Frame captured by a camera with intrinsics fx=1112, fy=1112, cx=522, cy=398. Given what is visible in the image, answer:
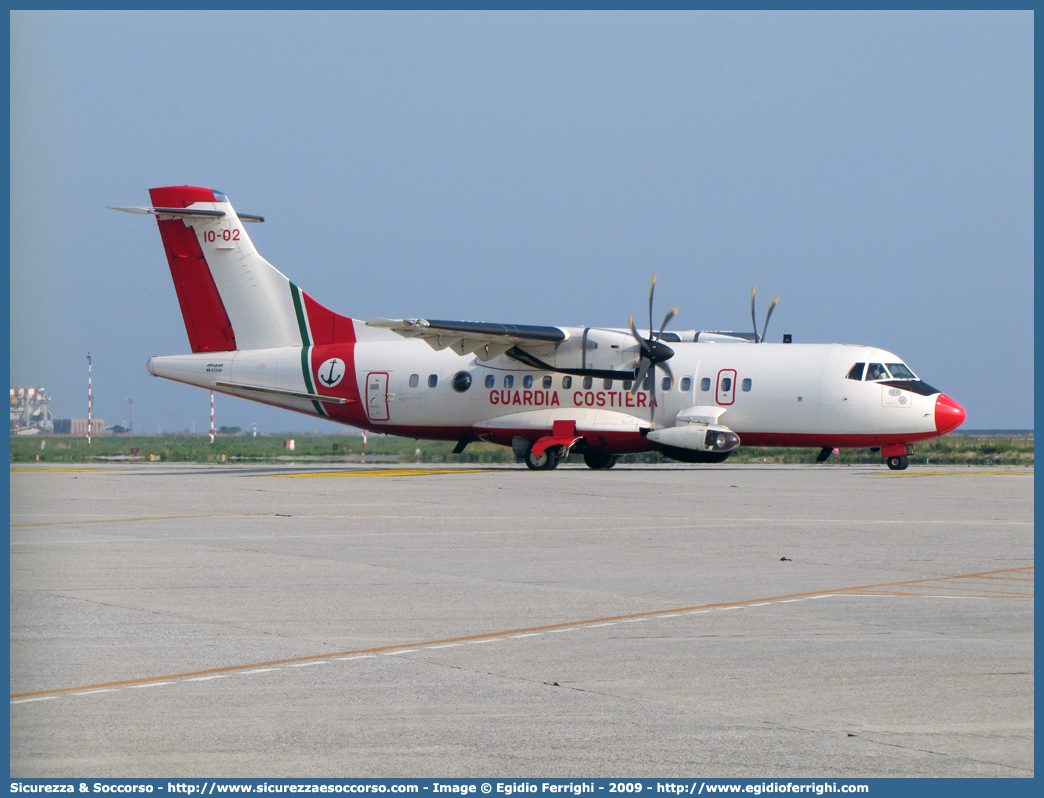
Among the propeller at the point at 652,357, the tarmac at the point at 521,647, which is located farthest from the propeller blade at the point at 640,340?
the tarmac at the point at 521,647

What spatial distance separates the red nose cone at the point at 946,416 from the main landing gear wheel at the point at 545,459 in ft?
33.5

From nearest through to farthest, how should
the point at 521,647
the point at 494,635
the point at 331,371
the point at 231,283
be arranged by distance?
the point at 521,647 → the point at 494,635 → the point at 331,371 → the point at 231,283

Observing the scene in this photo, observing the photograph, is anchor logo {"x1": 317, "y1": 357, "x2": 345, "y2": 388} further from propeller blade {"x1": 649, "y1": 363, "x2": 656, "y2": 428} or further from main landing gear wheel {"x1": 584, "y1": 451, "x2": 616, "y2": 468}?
propeller blade {"x1": 649, "y1": 363, "x2": 656, "y2": 428}

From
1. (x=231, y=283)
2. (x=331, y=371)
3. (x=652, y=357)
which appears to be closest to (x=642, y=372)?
(x=652, y=357)

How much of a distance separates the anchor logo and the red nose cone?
55.3ft

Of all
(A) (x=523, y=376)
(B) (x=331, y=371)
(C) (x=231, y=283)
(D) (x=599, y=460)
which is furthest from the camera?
(C) (x=231, y=283)

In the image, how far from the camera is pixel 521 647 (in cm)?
813

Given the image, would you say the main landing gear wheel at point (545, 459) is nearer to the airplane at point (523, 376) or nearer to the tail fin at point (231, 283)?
the airplane at point (523, 376)

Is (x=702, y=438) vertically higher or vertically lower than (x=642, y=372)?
lower

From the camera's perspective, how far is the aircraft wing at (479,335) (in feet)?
94.5

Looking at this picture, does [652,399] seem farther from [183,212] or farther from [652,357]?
[183,212]

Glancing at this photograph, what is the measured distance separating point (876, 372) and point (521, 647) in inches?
917

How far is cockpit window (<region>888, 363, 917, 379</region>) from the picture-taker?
29.4 meters

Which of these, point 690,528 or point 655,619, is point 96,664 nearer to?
point 655,619
